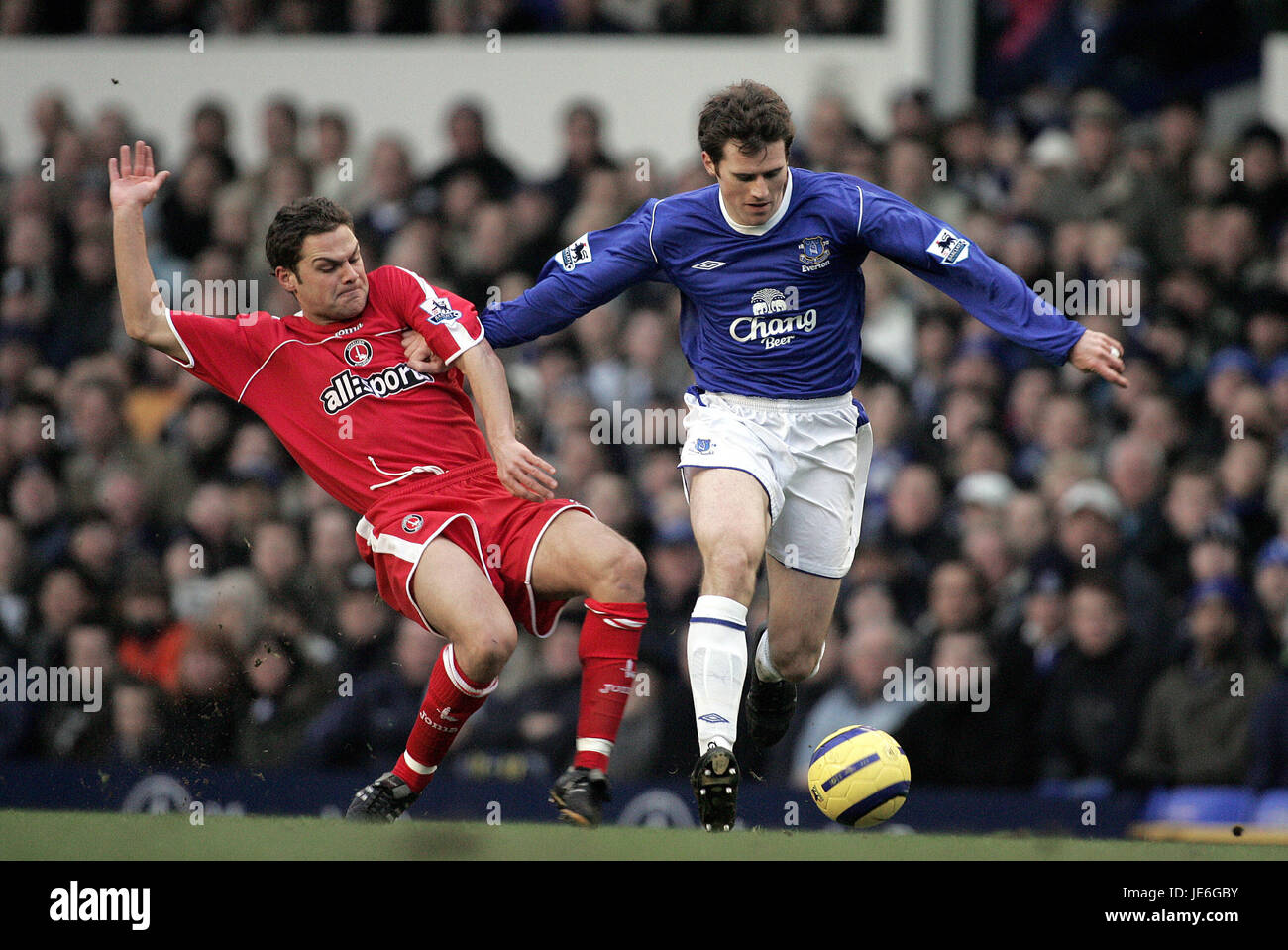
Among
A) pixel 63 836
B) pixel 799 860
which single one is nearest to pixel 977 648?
pixel 799 860

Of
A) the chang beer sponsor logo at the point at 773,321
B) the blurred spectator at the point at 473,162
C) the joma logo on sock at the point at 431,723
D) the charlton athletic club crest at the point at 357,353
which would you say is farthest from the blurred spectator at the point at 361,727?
the blurred spectator at the point at 473,162

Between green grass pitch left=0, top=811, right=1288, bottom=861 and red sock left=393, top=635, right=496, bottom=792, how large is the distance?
47 centimetres

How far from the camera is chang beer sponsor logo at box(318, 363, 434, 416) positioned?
264 inches

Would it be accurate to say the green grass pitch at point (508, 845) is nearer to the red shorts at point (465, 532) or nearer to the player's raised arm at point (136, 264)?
the red shorts at point (465, 532)

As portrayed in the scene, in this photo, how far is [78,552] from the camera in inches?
411

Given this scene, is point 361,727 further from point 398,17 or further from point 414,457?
point 398,17

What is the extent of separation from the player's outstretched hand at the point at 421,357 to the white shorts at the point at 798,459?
98 cm

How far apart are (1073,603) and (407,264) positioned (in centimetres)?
476

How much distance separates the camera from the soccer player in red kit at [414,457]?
643 centimetres

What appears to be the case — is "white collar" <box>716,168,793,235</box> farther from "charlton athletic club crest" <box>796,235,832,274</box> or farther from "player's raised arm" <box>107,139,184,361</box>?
"player's raised arm" <box>107,139,184,361</box>

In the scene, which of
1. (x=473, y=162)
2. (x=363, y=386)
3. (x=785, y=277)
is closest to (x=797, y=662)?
(x=785, y=277)

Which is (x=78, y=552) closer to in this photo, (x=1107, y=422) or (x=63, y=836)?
(x=63, y=836)
